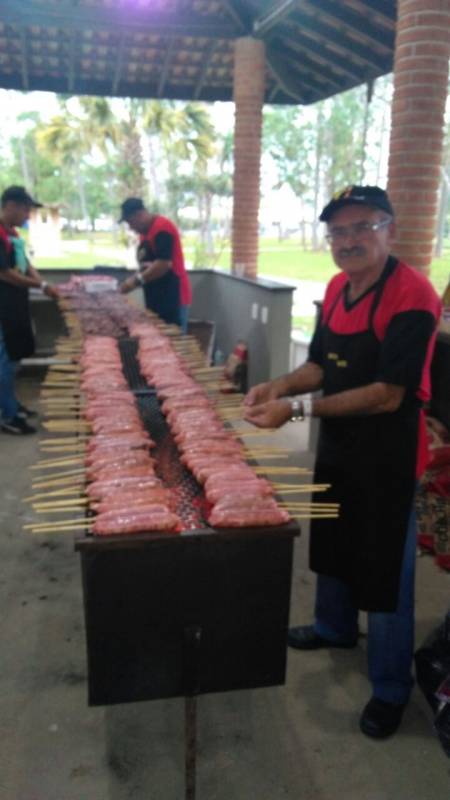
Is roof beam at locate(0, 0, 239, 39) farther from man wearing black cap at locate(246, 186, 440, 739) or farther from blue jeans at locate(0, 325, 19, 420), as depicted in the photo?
man wearing black cap at locate(246, 186, 440, 739)

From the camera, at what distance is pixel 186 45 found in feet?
27.8

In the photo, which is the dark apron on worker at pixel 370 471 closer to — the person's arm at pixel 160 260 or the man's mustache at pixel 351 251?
the man's mustache at pixel 351 251

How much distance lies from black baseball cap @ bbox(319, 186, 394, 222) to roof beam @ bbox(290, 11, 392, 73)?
5828 millimetres

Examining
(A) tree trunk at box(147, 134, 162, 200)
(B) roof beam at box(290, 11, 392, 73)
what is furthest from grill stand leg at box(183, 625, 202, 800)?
(A) tree trunk at box(147, 134, 162, 200)

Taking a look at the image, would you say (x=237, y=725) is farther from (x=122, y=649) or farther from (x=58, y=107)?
(x=58, y=107)

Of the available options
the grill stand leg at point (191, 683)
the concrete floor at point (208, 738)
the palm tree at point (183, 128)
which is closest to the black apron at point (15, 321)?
the concrete floor at point (208, 738)

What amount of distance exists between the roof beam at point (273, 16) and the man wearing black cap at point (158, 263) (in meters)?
2.58

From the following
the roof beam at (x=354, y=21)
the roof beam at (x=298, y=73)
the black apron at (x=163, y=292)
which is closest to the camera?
the roof beam at (x=354, y=21)

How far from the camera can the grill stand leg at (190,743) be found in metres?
2.06

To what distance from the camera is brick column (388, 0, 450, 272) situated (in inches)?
152

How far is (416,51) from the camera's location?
3906mm

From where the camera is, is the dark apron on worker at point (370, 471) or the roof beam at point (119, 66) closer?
the dark apron on worker at point (370, 471)

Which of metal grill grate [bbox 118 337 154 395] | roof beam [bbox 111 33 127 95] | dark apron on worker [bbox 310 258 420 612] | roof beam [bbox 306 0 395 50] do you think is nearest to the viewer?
dark apron on worker [bbox 310 258 420 612]

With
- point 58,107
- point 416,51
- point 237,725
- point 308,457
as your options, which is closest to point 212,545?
point 237,725
